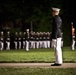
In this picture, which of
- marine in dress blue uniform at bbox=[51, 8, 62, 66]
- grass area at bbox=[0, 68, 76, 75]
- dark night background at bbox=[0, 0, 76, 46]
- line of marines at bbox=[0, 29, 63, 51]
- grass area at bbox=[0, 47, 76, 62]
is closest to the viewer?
grass area at bbox=[0, 68, 76, 75]

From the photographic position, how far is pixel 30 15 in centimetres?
3180

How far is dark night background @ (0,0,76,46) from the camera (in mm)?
31078

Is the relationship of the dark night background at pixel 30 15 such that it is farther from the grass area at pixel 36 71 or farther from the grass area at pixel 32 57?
the grass area at pixel 36 71

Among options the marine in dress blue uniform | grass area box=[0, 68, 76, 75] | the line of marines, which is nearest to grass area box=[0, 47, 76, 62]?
the marine in dress blue uniform

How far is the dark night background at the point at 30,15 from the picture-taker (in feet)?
102

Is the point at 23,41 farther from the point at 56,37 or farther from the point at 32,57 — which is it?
the point at 56,37

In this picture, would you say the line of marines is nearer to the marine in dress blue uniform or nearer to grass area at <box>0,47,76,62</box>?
grass area at <box>0,47,76,62</box>

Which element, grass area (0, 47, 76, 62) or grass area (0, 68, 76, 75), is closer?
grass area (0, 68, 76, 75)

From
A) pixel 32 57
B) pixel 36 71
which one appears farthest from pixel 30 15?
pixel 36 71

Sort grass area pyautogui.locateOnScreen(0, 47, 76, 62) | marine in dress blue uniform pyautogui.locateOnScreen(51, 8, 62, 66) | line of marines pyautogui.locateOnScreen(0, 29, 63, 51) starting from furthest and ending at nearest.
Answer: line of marines pyautogui.locateOnScreen(0, 29, 63, 51) → grass area pyautogui.locateOnScreen(0, 47, 76, 62) → marine in dress blue uniform pyautogui.locateOnScreen(51, 8, 62, 66)

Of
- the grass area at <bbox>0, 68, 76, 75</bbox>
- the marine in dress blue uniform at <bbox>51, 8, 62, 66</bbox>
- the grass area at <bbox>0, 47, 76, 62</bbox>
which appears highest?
the marine in dress blue uniform at <bbox>51, 8, 62, 66</bbox>

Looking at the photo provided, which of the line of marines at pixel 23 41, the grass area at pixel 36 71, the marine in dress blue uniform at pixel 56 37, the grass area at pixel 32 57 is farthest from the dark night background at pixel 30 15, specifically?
the grass area at pixel 36 71

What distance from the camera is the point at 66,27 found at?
31.9m

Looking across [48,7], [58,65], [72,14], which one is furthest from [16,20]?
[58,65]
